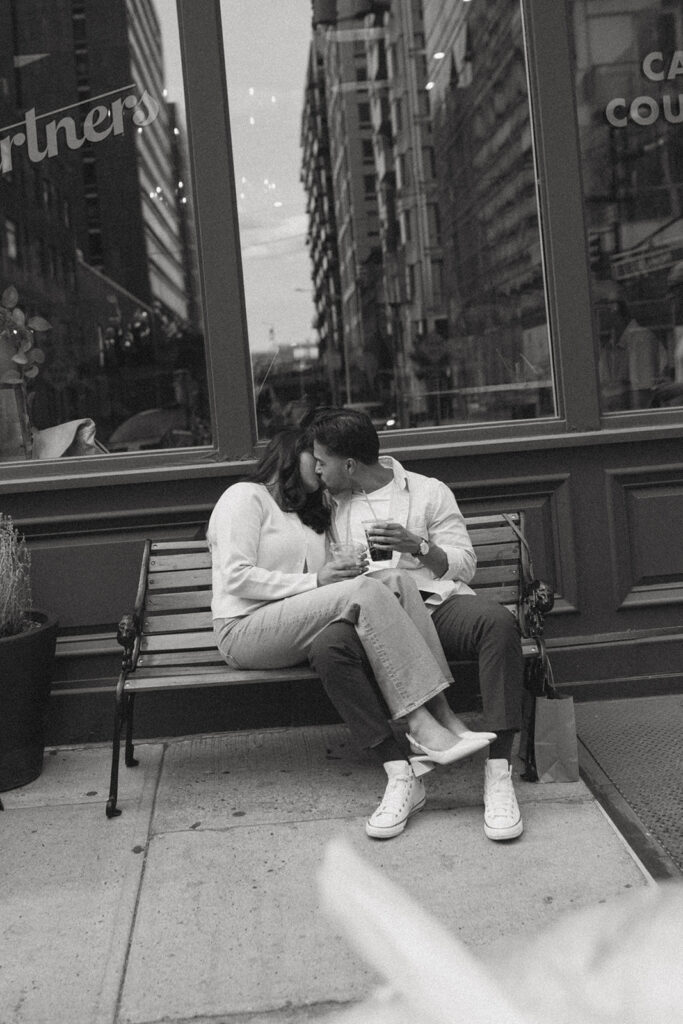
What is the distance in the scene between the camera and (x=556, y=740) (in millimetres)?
3947

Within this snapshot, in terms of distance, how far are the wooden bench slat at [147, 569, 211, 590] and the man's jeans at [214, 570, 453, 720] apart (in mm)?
408

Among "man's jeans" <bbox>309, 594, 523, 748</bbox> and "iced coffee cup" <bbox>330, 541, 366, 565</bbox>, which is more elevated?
"iced coffee cup" <bbox>330, 541, 366, 565</bbox>

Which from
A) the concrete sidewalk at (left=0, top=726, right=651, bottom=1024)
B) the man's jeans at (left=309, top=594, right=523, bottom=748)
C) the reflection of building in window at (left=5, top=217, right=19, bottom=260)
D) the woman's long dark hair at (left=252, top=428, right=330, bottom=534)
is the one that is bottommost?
the concrete sidewalk at (left=0, top=726, right=651, bottom=1024)

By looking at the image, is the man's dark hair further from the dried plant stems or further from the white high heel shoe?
the dried plant stems

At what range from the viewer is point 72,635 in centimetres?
485

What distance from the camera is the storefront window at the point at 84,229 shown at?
5191 millimetres

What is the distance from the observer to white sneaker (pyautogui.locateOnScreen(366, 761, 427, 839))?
362cm

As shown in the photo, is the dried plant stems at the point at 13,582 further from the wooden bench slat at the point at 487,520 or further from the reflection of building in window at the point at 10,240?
the wooden bench slat at the point at 487,520

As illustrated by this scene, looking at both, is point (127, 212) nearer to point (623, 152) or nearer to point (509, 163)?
point (509, 163)

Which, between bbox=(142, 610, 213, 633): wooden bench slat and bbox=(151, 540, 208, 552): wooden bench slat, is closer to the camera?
bbox=(142, 610, 213, 633): wooden bench slat


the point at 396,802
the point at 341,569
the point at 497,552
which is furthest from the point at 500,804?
the point at 497,552

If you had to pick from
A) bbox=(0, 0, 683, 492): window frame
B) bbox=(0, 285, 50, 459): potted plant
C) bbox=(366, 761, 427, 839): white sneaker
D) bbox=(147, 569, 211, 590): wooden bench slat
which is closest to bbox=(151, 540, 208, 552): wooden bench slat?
bbox=(147, 569, 211, 590): wooden bench slat

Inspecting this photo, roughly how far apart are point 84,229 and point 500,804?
3.68 m

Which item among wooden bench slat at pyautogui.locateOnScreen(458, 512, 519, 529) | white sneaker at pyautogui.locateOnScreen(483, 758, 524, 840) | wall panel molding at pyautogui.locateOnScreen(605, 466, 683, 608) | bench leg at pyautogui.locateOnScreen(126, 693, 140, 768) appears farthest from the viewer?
wall panel molding at pyautogui.locateOnScreen(605, 466, 683, 608)
